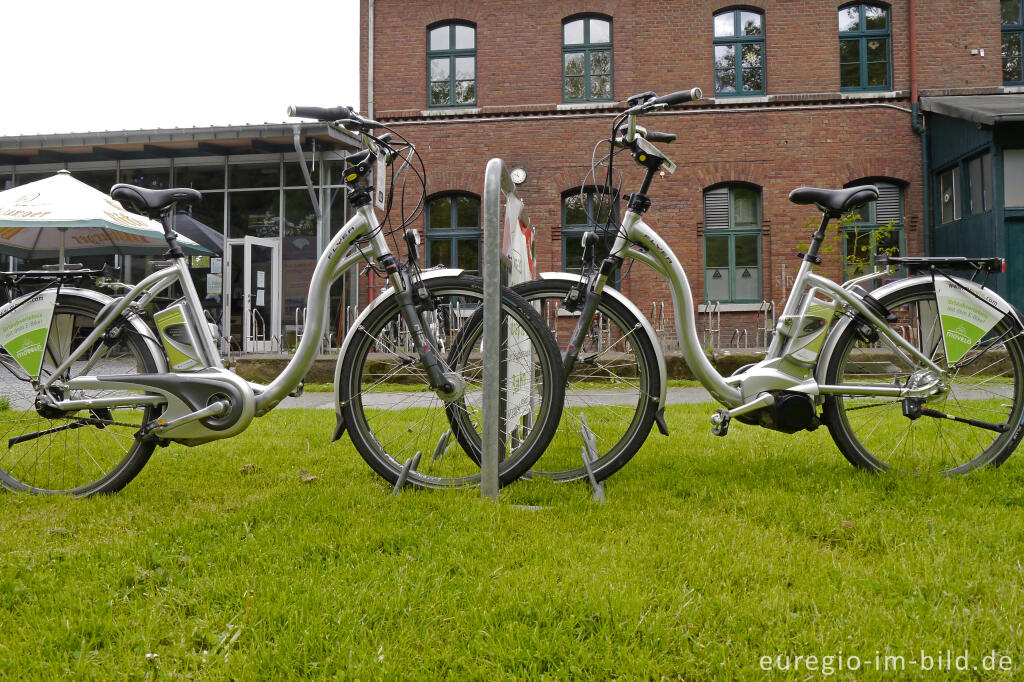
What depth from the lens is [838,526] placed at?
8.04ft

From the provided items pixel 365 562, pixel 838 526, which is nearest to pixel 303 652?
pixel 365 562

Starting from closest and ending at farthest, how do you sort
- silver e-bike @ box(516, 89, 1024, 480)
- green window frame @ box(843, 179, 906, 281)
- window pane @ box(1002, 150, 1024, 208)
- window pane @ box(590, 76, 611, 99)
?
silver e-bike @ box(516, 89, 1024, 480) < window pane @ box(1002, 150, 1024, 208) < green window frame @ box(843, 179, 906, 281) < window pane @ box(590, 76, 611, 99)

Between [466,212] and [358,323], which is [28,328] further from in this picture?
[466,212]

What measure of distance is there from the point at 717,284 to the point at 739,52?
431cm

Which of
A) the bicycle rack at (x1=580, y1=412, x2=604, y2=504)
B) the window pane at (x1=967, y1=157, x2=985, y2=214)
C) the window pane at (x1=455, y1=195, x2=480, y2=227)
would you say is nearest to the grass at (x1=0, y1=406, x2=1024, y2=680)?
the bicycle rack at (x1=580, y1=412, x2=604, y2=504)

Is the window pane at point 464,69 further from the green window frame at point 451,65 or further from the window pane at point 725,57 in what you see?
the window pane at point 725,57

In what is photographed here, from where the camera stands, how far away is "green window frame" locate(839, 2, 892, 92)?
12.8 m

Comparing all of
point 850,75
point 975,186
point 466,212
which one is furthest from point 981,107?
point 466,212

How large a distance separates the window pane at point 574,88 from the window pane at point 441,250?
356 centimetres

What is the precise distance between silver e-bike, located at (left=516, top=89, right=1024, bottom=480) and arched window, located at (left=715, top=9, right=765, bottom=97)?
10.7m

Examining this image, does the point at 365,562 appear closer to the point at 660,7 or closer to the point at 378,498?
the point at 378,498

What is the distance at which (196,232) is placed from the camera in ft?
38.6

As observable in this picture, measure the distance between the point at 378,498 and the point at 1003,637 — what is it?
2.06 metres

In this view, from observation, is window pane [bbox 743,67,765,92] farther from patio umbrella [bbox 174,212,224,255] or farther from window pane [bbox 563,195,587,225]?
patio umbrella [bbox 174,212,224,255]
